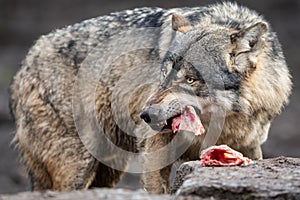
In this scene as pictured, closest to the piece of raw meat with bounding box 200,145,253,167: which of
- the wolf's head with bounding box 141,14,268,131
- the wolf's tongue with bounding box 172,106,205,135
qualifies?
the wolf's tongue with bounding box 172,106,205,135

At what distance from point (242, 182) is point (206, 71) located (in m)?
1.47

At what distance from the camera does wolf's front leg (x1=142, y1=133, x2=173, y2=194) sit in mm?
6448

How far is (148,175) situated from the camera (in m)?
6.64

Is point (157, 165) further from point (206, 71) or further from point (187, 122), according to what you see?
point (206, 71)

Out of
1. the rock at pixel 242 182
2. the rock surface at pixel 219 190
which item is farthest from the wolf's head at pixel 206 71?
the rock surface at pixel 219 190

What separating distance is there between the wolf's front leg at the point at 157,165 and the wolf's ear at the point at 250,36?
100 cm

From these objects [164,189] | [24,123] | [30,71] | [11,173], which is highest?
[30,71]

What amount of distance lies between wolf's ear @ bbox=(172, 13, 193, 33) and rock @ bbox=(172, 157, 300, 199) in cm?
161

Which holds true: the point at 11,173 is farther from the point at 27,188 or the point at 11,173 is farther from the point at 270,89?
the point at 270,89

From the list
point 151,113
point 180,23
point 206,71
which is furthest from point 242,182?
point 180,23

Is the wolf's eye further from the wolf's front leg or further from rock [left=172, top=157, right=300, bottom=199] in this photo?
rock [left=172, top=157, right=300, bottom=199]

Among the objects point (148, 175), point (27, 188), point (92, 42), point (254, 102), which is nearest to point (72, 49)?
point (92, 42)

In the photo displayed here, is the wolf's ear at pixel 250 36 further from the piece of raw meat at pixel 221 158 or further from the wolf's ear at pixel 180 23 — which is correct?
the piece of raw meat at pixel 221 158

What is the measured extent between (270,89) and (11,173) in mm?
5213
